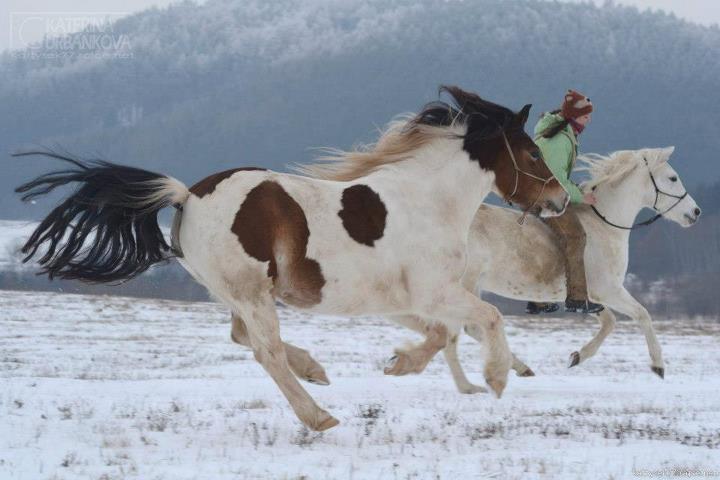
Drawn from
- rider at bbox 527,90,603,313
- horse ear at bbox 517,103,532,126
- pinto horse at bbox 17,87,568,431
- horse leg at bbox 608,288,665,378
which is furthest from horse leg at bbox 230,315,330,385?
horse leg at bbox 608,288,665,378

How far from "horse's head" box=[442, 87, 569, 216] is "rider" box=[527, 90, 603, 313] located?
1871mm

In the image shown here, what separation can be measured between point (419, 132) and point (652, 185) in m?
4.21

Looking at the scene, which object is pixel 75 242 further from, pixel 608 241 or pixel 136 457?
pixel 608 241

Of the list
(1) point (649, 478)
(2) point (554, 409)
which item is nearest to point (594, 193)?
(2) point (554, 409)

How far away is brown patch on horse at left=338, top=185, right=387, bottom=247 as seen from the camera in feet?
19.5

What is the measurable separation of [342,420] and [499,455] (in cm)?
163

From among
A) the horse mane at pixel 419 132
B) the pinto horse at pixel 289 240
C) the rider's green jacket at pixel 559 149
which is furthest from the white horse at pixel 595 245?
the pinto horse at pixel 289 240

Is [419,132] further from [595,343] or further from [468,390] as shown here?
[595,343]

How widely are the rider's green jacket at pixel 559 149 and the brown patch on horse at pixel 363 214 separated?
3221 millimetres

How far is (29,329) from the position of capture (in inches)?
911

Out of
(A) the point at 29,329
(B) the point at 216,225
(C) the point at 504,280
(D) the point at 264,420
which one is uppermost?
(B) the point at 216,225

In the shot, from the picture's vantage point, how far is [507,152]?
23.2ft

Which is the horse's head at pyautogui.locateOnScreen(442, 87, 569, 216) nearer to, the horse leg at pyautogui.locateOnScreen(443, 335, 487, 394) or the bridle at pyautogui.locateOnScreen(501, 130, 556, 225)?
the bridle at pyautogui.locateOnScreen(501, 130, 556, 225)

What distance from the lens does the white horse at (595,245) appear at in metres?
9.21
